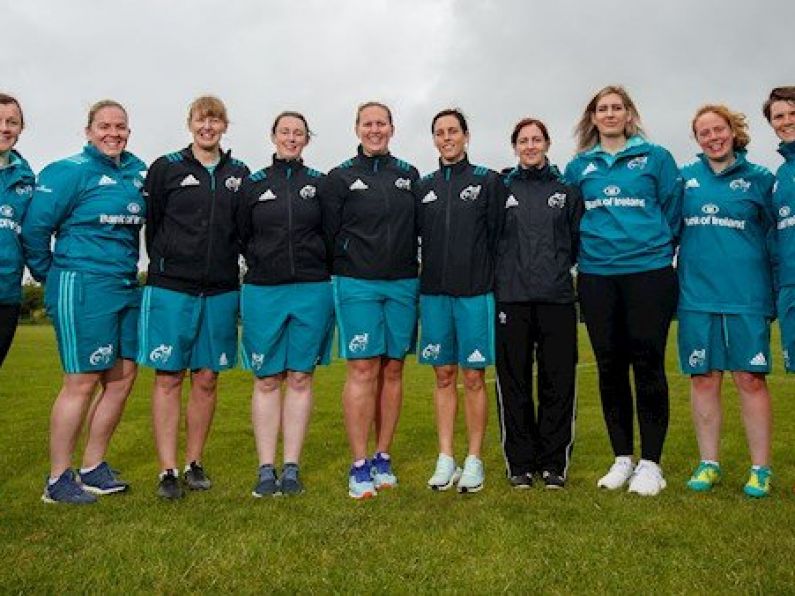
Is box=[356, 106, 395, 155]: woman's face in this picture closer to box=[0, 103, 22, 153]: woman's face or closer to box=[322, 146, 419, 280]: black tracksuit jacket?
box=[322, 146, 419, 280]: black tracksuit jacket

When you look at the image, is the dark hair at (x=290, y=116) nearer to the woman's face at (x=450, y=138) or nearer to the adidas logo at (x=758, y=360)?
the woman's face at (x=450, y=138)

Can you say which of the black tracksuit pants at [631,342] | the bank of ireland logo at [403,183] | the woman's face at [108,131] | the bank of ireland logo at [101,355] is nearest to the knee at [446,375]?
the black tracksuit pants at [631,342]

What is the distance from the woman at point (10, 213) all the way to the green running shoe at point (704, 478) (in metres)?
5.37

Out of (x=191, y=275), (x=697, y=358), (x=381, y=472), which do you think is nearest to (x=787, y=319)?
(x=697, y=358)

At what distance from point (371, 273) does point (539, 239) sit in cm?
137

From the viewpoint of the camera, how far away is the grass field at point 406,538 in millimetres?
4031

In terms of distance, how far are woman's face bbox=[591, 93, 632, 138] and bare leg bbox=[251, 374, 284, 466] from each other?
11.0 feet

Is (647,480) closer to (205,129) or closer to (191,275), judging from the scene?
(191,275)

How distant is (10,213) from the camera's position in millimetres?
6004

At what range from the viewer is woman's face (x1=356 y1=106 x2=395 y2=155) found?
6617 mm

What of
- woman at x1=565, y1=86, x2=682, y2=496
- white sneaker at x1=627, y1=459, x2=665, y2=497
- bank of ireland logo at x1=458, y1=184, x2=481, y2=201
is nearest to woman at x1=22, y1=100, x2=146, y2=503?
bank of ireland logo at x1=458, y1=184, x2=481, y2=201

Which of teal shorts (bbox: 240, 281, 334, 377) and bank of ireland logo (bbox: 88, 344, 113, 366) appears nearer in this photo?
bank of ireland logo (bbox: 88, 344, 113, 366)

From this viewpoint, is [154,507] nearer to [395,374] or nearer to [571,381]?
[395,374]

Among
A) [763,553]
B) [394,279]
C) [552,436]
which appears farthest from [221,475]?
[763,553]
